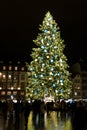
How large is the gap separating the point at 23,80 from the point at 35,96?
9911cm

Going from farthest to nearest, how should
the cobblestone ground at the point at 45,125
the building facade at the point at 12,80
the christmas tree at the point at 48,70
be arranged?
the building facade at the point at 12,80 → the christmas tree at the point at 48,70 → the cobblestone ground at the point at 45,125

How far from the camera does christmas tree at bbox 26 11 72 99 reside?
5416 centimetres

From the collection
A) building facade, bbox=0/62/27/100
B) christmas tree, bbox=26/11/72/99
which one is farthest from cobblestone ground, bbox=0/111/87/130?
building facade, bbox=0/62/27/100

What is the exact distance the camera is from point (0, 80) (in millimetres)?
150500

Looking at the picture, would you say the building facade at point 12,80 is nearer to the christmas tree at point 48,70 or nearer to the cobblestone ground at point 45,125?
the christmas tree at point 48,70

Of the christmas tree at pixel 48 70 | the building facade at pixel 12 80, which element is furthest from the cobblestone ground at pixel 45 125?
the building facade at pixel 12 80

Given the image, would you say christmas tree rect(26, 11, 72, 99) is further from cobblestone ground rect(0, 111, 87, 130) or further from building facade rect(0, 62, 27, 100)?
building facade rect(0, 62, 27, 100)

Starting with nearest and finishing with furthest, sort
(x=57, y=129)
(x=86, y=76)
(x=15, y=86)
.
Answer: (x=57, y=129), (x=15, y=86), (x=86, y=76)

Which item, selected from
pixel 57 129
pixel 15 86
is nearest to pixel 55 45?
pixel 57 129

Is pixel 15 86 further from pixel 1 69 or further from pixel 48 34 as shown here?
pixel 48 34

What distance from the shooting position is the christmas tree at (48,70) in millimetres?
54156

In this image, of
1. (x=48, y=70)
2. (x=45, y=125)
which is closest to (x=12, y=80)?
(x=48, y=70)

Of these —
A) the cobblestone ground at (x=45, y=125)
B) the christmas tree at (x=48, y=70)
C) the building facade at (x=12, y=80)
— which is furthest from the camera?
the building facade at (x=12, y=80)

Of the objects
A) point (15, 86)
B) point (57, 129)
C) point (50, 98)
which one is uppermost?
point (15, 86)
